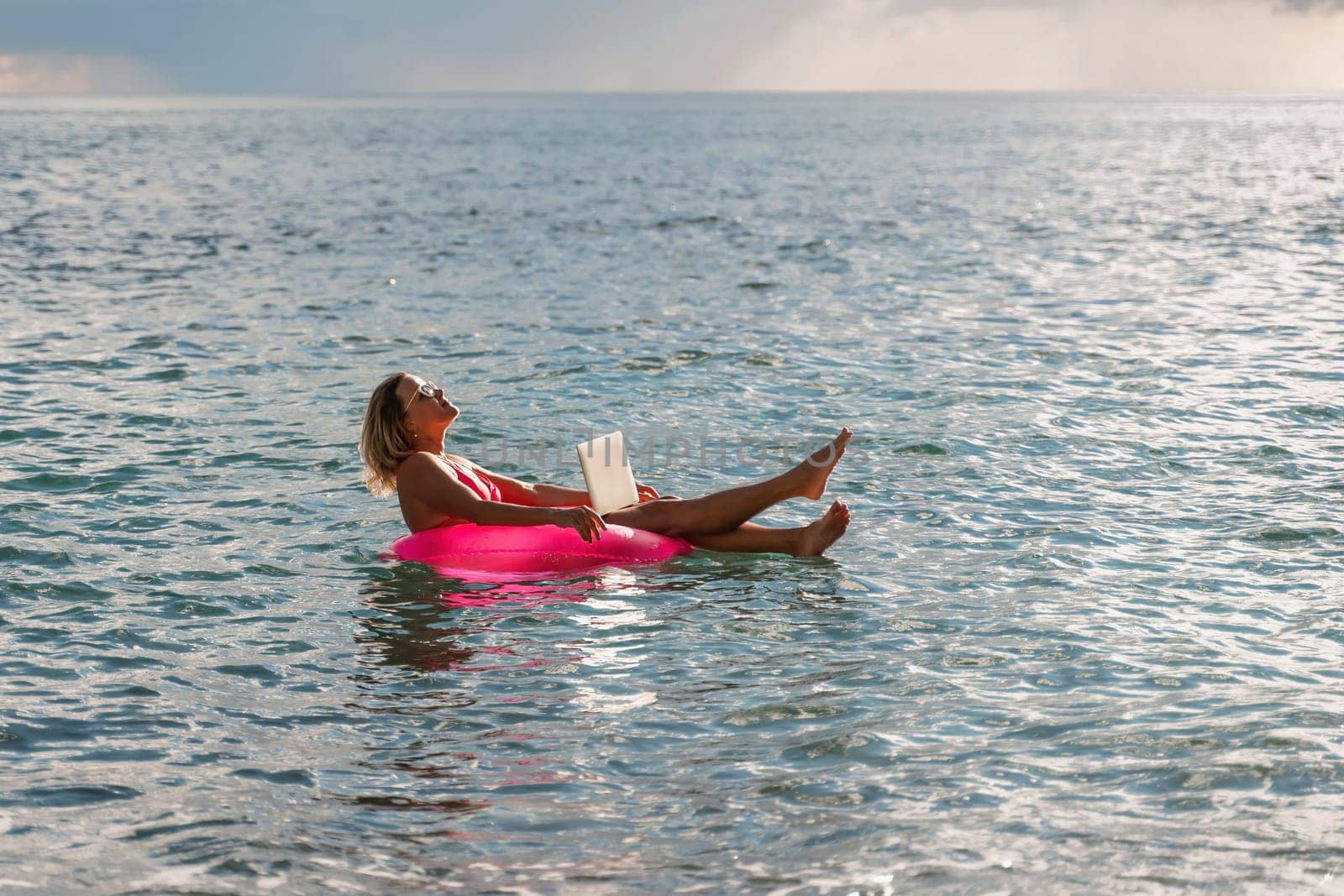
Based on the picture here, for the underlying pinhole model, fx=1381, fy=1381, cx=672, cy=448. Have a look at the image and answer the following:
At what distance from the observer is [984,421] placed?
41.5 ft

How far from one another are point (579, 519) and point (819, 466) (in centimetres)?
147

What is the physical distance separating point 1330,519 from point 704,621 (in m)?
4.58

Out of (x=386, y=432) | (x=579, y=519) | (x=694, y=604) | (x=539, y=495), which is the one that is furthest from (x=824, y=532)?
(x=386, y=432)

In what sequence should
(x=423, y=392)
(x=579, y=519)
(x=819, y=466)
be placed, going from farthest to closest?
(x=423, y=392) → (x=819, y=466) → (x=579, y=519)

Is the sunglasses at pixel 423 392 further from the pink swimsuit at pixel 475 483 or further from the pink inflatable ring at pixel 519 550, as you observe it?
the pink inflatable ring at pixel 519 550

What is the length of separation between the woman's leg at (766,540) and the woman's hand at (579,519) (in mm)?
941

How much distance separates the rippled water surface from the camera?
5348 millimetres

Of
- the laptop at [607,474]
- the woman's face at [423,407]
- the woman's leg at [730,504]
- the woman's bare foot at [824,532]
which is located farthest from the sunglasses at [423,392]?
the woman's bare foot at [824,532]

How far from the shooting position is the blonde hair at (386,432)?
8469 millimetres

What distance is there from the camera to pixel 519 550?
8.37 metres

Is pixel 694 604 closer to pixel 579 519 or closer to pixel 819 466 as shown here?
pixel 579 519

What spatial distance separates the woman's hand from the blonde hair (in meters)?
1.24

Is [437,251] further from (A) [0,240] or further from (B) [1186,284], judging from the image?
(B) [1186,284]

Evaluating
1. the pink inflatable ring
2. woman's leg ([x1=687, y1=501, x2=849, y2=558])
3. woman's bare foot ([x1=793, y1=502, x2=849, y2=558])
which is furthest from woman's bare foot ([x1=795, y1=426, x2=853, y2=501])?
the pink inflatable ring
